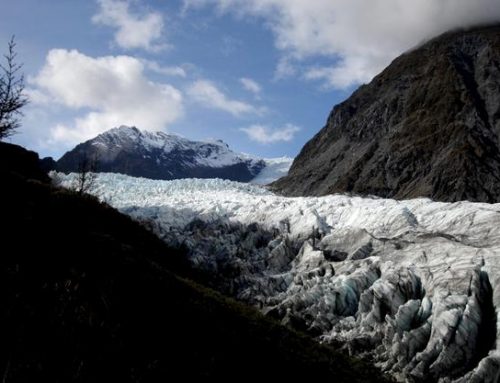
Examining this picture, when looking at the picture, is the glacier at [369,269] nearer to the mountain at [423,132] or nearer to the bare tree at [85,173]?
the bare tree at [85,173]

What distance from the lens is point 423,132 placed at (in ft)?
279

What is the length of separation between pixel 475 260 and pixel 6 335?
2742cm

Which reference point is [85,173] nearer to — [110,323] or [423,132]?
[110,323]

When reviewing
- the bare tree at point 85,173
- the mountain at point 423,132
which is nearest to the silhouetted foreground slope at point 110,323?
the bare tree at point 85,173

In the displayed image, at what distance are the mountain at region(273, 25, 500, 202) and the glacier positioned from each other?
2635 centimetres

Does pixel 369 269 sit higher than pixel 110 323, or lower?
higher

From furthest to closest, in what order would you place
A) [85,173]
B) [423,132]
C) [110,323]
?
[423,132], [85,173], [110,323]

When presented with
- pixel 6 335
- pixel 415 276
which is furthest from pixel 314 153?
pixel 6 335

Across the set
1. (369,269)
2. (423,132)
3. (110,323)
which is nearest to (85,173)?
(369,269)

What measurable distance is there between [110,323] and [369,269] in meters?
23.2

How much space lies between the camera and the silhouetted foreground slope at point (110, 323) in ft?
29.7

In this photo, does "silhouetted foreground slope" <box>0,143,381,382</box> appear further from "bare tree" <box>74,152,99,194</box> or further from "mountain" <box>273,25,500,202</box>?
"mountain" <box>273,25,500,202</box>

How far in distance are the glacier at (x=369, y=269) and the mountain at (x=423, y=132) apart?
86.5 ft

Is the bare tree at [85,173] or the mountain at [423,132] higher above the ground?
the mountain at [423,132]
